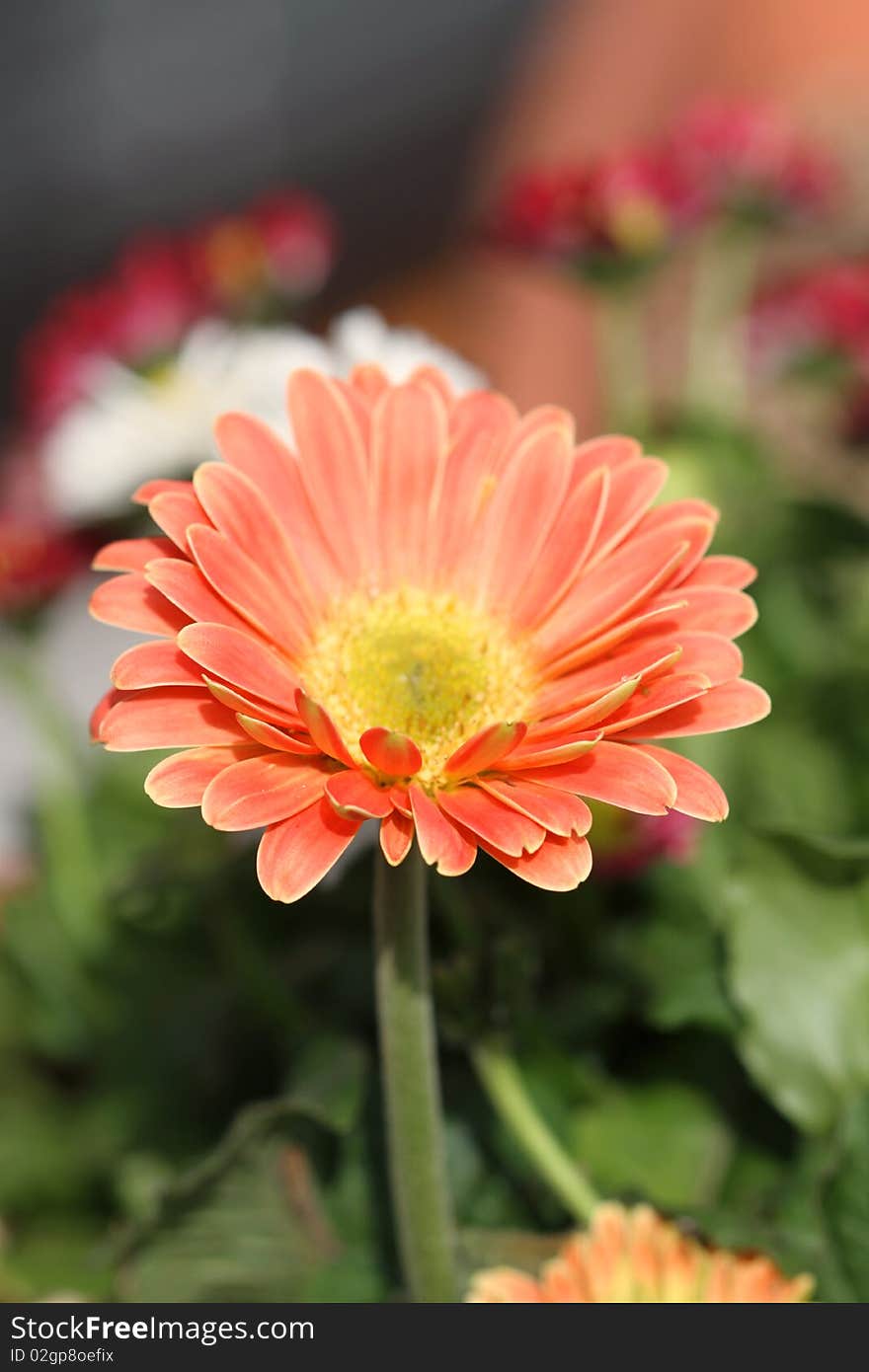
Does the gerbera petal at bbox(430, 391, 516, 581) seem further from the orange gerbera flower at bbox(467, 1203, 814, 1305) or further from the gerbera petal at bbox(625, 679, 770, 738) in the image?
the orange gerbera flower at bbox(467, 1203, 814, 1305)

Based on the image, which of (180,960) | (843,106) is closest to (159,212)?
(843,106)

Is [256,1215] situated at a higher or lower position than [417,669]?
lower

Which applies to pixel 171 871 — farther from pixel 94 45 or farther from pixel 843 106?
pixel 94 45

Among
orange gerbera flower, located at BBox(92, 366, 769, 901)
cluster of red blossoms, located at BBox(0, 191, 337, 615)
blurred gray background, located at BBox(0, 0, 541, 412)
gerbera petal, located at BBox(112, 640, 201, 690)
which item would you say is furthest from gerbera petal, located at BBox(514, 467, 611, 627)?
blurred gray background, located at BBox(0, 0, 541, 412)

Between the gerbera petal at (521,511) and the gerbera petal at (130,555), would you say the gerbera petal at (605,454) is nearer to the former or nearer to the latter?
the gerbera petal at (521,511)

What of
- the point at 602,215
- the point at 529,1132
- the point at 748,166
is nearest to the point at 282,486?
the point at 529,1132

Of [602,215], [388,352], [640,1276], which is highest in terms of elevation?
[602,215]

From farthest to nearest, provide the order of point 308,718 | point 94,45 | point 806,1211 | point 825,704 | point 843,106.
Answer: point 94,45 < point 843,106 < point 825,704 < point 806,1211 < point 308,718

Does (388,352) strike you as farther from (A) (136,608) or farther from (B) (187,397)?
(A) (136,608)
